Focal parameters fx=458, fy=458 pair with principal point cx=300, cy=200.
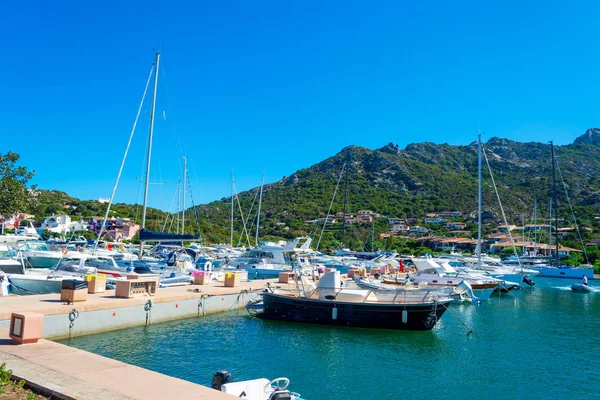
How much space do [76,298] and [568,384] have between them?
1836 centimetres

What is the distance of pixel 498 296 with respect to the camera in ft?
129

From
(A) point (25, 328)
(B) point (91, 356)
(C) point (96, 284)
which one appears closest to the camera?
(B) point (91, 356)

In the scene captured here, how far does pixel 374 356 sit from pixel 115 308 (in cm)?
1075

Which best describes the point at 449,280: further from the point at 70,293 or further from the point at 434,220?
the point at 434,220

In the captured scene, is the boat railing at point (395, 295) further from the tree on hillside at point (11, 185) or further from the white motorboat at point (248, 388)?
the tree on hillside at point (11, 185)

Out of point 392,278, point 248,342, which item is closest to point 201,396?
point 248,342

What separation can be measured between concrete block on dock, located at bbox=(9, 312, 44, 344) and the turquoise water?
12.2 ft

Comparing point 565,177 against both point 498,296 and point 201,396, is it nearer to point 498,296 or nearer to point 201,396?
point 498,296

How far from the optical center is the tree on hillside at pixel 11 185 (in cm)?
3525

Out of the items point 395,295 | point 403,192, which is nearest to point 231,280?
point 395,295

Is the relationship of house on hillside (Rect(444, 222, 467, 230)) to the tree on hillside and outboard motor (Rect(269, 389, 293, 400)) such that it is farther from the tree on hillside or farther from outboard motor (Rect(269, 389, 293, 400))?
outboard motor (Rect(269, 389, 293, 400))

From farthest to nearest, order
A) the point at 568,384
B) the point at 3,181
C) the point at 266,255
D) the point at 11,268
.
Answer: the point at 266,255 → the point at 3,181 → the point at 11,268 → the point at 568,384

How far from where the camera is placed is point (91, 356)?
36.3 ft

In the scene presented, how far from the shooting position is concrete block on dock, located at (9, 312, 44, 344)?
1152 centimetres
